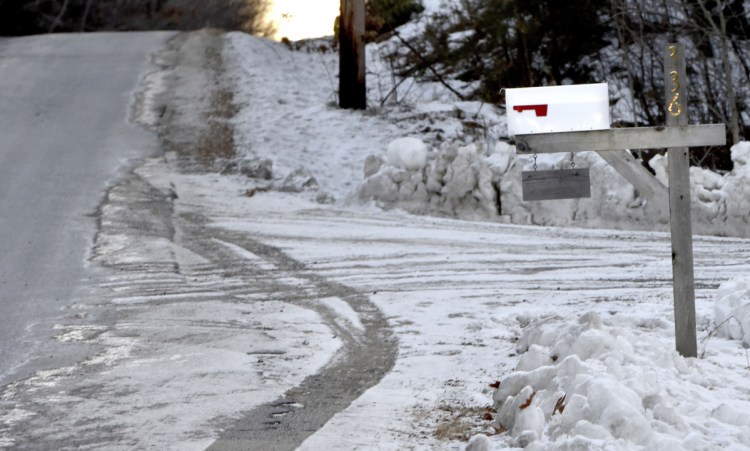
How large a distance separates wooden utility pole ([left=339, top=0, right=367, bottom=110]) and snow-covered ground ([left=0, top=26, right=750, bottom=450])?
1.33 metres

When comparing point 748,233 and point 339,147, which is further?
point 339,147

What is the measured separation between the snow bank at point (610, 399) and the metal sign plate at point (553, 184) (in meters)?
0.69

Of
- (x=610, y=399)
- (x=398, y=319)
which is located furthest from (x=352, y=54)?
(x=610, y=399)

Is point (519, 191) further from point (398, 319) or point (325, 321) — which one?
point (325, 321)

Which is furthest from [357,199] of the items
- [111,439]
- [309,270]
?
[111,439]

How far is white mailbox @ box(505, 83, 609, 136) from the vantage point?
5852 mm

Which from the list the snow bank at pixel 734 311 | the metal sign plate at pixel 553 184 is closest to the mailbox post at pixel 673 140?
the metal sign plate at pixel 553 184

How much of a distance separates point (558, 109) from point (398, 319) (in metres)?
2.87

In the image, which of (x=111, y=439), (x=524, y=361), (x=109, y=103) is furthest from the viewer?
(x=109, y=103)

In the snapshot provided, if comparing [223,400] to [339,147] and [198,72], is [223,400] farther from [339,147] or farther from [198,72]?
[198,72]

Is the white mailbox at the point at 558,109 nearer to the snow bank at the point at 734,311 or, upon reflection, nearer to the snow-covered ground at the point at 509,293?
the snow-covered ground at the point at 509,293

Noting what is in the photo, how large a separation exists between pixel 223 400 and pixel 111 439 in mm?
849

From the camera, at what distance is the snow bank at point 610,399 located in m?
4.52

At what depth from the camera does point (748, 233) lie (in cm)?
1143
